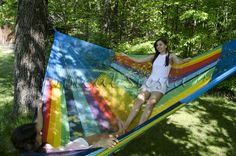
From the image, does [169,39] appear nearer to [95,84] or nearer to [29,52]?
[95,84]

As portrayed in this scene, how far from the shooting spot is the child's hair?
2012 mm

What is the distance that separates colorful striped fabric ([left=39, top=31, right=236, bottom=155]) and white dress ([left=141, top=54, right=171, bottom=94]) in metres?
0.09

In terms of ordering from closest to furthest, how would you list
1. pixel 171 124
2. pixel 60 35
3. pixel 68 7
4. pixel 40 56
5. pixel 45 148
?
pixel 45 148 → pixel 60 35 → pixel 40 56 → pixel 171 124 → pixel 68 7

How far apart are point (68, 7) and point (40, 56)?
3.85 m

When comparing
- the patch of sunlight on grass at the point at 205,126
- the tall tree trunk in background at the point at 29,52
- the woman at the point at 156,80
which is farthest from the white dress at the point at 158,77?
the tall tree trunk in background at the point at 29,52

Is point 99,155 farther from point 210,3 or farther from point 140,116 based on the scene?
point 210,3

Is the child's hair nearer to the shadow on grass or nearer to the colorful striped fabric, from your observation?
the colorful striped fabric

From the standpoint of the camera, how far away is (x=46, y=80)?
134 inches

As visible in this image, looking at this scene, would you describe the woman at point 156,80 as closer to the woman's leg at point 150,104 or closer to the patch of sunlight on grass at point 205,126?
the woman's leg at point 150,104

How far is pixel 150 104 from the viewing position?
345 centimetres

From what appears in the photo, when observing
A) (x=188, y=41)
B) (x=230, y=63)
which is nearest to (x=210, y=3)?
(x=188, y=41)

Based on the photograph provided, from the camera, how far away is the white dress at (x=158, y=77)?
12.0ft

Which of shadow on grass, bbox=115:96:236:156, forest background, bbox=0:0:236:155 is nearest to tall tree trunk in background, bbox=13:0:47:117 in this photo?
forest background, bbox=0:0:236:155

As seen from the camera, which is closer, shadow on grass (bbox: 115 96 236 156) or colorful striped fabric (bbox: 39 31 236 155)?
colorful striped fabric (bbox: 39 31 236 155)
